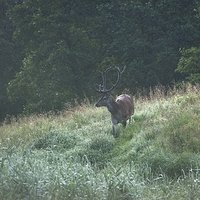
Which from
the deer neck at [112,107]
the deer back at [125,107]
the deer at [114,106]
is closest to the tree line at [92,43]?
the deer back at [125,107]

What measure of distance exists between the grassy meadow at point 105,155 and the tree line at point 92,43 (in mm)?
8888

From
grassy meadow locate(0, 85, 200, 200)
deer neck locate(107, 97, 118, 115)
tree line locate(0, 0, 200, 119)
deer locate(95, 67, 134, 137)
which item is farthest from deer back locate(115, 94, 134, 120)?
tree line locate(0, 0, 200, 119)

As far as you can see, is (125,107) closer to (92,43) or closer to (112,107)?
(112,107)

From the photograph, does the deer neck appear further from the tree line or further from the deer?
the tree line

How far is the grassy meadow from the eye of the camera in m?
7.55

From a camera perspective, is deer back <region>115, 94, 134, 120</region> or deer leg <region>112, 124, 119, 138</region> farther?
deer back <region>115, 94, 134, 120</region>

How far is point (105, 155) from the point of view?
13.2 metres

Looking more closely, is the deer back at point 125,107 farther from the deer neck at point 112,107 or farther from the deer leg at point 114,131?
the deer leg at point 114,131

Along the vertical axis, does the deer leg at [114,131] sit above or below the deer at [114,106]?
below

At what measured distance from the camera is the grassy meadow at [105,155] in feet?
24.8

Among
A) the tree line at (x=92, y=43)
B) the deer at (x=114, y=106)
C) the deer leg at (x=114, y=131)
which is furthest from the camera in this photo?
the tree line at (x=92, y=43)

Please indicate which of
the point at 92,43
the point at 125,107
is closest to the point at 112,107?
the point at 125,107

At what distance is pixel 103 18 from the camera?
95.9 feet

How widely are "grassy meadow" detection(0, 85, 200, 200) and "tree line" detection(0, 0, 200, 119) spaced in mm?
8888
